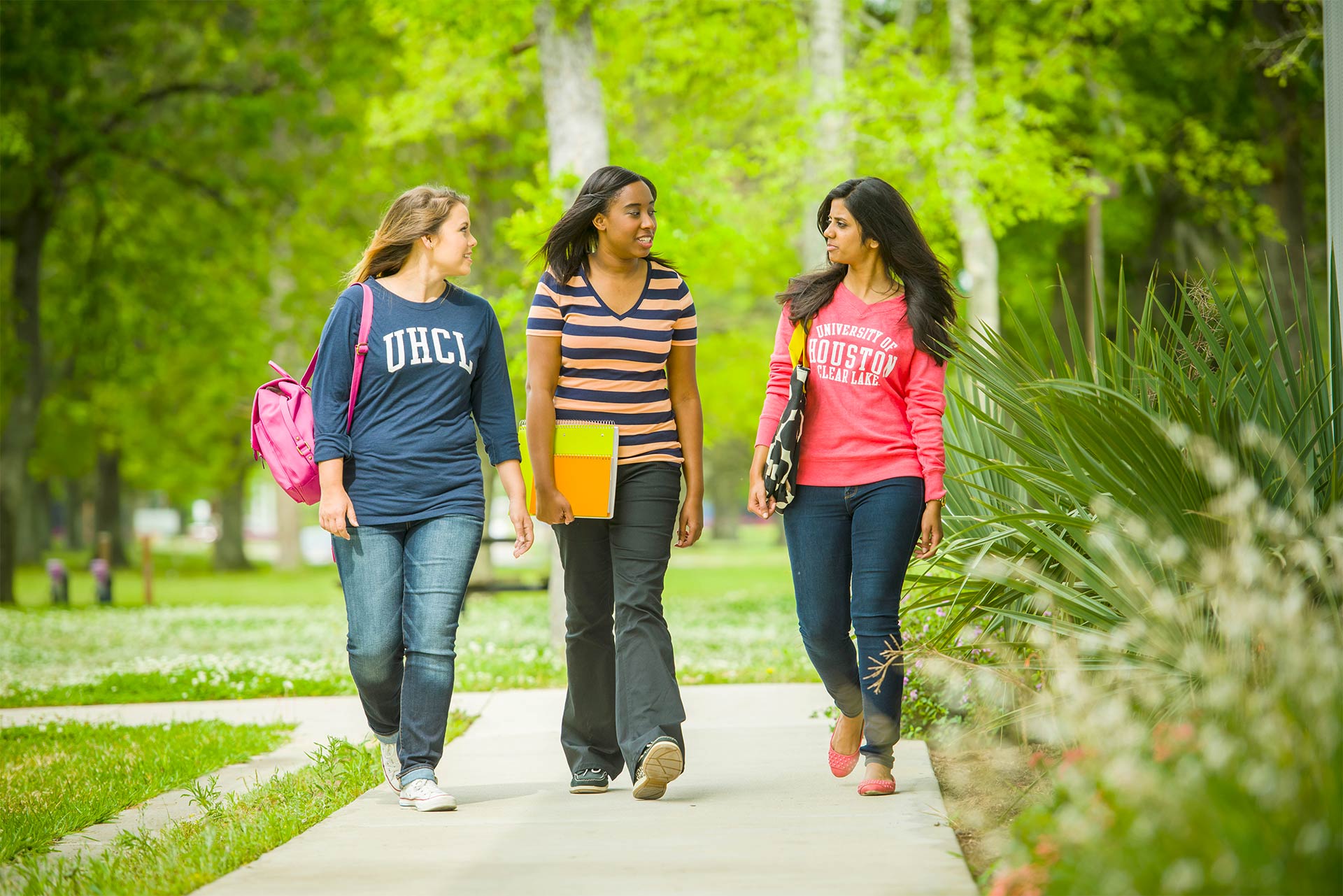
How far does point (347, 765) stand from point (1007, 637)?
2.53 metres

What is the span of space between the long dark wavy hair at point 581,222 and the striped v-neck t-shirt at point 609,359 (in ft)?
0.15

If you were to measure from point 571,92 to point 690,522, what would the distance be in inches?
242

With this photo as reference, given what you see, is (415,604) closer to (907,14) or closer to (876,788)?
(876,788)

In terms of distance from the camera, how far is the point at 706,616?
15.5 m

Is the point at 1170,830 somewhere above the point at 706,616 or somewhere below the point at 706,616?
above

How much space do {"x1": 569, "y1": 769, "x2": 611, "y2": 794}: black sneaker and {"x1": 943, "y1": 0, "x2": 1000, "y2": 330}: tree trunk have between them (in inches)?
404

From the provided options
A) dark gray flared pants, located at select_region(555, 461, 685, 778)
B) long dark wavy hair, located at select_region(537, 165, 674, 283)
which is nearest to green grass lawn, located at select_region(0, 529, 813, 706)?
dark gray flared pants, located at select_region(555, 461, 685, 778)

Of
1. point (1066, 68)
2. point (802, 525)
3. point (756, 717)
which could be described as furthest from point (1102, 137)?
point (802, 525)

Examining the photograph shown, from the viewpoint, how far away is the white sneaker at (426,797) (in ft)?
15.0

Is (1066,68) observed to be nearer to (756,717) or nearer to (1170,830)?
(756,717)

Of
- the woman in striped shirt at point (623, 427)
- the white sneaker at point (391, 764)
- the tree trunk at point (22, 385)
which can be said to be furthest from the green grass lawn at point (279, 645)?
the woman in striped shirt at point (623, 427)

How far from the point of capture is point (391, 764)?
4.95m

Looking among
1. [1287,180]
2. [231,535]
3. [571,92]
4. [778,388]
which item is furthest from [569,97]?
[231,535]

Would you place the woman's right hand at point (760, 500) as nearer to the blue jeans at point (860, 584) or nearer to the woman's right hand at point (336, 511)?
the blue jeans at point (860, 584)
